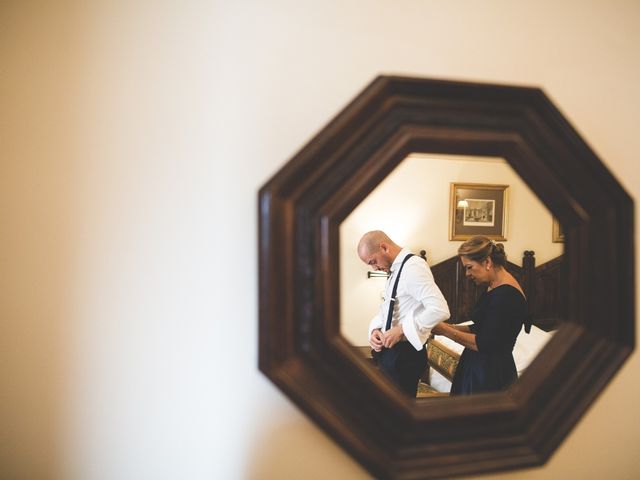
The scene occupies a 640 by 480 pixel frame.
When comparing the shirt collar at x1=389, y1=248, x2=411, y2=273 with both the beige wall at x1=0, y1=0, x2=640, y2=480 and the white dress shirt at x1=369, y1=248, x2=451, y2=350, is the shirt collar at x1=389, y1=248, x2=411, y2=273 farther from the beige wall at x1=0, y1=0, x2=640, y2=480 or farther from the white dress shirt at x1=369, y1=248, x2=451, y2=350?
the beige wall at x1=0, y1=0, x2=640, y2=480

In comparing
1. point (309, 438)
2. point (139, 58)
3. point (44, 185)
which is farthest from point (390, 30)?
point (309, 438)

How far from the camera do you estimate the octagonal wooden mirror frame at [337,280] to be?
0.70 meters

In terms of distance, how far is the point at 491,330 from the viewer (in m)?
1.26

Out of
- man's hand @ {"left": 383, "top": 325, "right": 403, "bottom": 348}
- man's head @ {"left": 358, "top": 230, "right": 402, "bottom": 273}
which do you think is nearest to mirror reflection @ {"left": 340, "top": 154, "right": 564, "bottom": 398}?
man's head @ {"left": 358, "top": 230, "right": 402, "bottom": 273}

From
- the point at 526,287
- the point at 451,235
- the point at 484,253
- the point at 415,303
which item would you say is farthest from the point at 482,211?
the point at 415,303

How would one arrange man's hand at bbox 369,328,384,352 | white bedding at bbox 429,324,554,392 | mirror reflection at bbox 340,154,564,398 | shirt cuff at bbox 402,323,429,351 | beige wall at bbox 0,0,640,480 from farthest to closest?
mirror reflection at bbox 340,154,564,398 < white bedding at bbox 429,324,554,392 < man's hand at bbox 369,328,384,352 < shirt cuff at bbox 402,323,429,351 < beige wall at bbox 0,0,640,480

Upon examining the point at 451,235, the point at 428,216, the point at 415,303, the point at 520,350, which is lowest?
the point at 520,350

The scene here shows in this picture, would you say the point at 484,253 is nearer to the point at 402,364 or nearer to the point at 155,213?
the point at 402,364

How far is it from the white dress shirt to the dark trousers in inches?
3.4

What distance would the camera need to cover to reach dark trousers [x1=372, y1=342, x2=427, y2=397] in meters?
1.32

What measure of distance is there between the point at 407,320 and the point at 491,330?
0.95ft

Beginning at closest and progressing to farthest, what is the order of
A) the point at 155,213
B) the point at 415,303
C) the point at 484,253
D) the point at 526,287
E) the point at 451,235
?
the point at 155,213, the point at 415,303, the point at 484,253, the point at 526,287, the point at 451,235

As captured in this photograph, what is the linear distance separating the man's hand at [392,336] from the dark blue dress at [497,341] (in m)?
0.27

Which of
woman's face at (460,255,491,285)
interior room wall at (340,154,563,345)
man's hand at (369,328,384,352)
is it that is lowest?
man's hand at (369,328,384,352)
